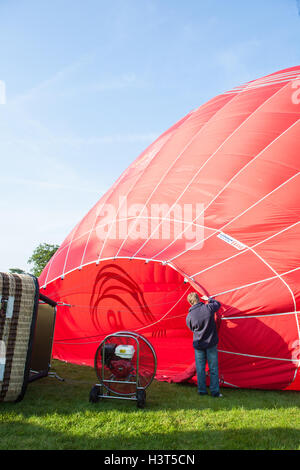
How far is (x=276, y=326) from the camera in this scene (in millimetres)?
4523

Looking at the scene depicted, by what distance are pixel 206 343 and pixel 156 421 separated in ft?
3.79

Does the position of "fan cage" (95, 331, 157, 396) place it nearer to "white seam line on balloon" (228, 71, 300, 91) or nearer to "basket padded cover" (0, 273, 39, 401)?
"basket padded cover" (0, 273, 39, 401)

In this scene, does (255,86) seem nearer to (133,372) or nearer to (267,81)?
(267,81)

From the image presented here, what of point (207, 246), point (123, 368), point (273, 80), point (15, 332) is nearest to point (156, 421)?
point (123, 368)

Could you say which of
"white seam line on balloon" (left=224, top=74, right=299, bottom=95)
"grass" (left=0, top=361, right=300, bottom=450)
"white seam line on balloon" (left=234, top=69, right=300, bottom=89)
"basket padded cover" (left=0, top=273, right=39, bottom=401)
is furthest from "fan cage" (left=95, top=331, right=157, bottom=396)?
"white seam line on balloon" (left=234, top=69, right=300, bottom=89)

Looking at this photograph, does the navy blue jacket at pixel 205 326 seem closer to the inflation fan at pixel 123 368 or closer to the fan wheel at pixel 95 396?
the inflation fan at pixel 123 368

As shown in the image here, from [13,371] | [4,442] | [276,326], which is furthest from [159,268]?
[4,442]

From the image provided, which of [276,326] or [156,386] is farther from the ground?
[276,326]

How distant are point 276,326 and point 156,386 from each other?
1.59 meters

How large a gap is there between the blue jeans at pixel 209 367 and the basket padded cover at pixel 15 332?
1830 millimetres

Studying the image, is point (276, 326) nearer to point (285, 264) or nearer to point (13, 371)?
point (285, 264)

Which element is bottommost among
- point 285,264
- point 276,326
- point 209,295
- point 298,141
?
point 276,326
